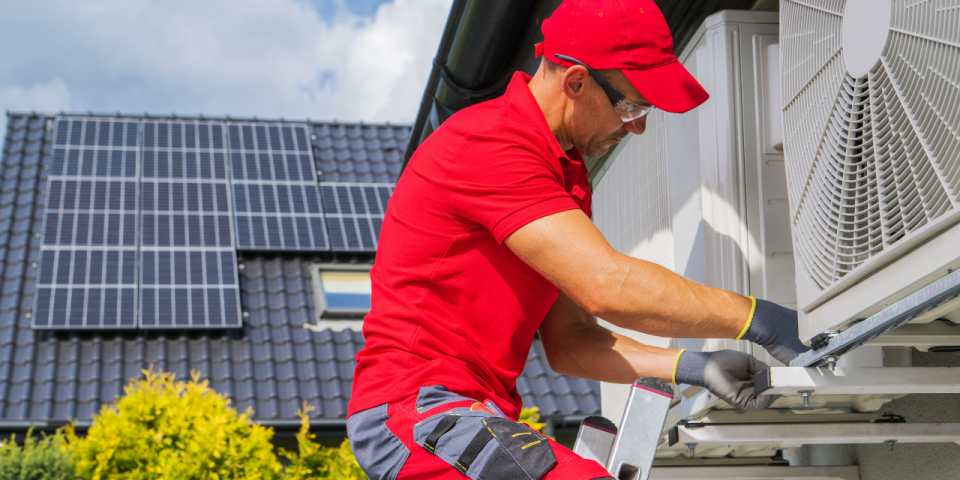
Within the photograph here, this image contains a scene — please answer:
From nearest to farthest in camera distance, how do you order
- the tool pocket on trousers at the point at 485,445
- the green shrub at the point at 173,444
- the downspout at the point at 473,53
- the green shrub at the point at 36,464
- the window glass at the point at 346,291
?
the tool pocket on trousers at the point at 485,445 → the downspout at the point at 473,53 → the green shrub at the point at 173,444 → the green shrub at the point at 36,464 → the window glass at the point at 346,291

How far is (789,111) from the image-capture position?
1.70m

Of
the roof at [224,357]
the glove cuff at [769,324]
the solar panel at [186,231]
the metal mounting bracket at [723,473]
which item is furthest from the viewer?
the solar panel at [186,231]

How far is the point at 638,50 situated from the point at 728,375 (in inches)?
26.7

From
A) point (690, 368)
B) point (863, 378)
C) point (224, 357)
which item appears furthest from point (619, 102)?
point (224, 357)

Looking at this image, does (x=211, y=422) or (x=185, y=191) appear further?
(x=185, y=191)

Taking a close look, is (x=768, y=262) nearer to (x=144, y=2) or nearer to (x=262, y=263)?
(x=262, y=263)

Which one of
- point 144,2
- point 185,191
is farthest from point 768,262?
point 144,2

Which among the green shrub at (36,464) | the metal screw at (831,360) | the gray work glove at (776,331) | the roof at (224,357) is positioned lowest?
the metal screw at (831,360)

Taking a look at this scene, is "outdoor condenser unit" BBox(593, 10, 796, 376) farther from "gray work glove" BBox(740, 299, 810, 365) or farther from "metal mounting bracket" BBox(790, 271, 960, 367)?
"metal mounting bracket" BBox(790, 271, 960, 367)

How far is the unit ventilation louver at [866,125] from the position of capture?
1.13 m

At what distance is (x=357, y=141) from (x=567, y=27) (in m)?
9.33

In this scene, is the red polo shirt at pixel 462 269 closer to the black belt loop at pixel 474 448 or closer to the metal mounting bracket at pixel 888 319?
the black belt loop at pixel 474 448

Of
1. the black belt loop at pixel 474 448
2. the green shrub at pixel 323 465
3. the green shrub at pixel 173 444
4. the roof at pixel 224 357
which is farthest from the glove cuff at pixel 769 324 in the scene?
the roof at pixel 224 357

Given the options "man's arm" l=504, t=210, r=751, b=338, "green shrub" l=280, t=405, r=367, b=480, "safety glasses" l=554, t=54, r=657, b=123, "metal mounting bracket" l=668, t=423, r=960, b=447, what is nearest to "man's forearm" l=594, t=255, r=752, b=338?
"man's arm" l=504, t=210, r=751, b=338
